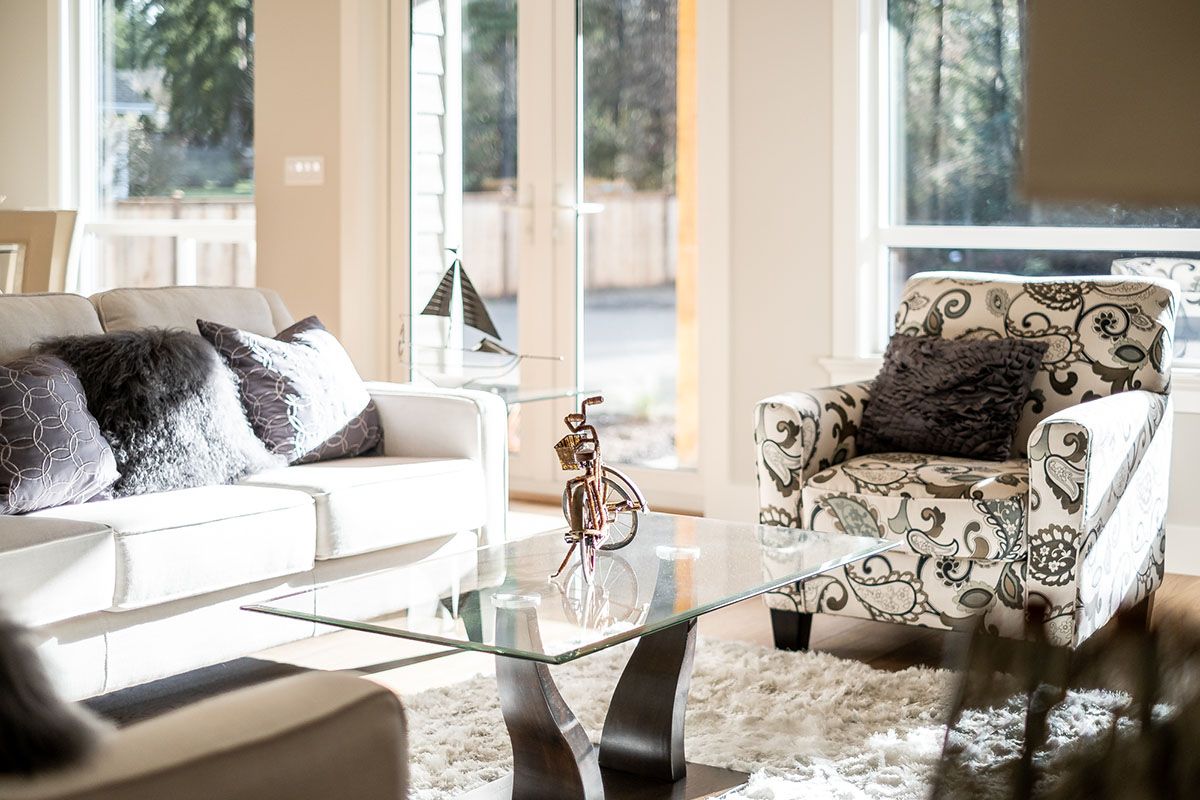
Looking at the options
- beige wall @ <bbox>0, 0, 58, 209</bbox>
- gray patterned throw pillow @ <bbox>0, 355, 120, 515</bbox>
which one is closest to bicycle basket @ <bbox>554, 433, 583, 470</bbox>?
gray patterned throw pillow @ <bbox>0, 355, 120, 515</bbox>

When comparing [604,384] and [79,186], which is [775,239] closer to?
[604,384]

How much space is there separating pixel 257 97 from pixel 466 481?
3038 mm

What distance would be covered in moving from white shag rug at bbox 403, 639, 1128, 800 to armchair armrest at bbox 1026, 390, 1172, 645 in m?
0.36

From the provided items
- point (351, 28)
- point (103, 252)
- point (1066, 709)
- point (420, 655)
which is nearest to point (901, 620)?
point (420, 655)

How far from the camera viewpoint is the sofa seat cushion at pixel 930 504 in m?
3.09

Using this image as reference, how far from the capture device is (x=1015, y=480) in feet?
10.4

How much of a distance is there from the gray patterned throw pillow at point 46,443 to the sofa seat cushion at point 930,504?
5.47 ft

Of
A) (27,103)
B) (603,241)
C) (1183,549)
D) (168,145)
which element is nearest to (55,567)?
(603,241)

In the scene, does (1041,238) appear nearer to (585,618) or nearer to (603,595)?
(603,595)

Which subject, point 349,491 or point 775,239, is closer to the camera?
point 349,491

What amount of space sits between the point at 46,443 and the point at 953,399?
7.23ft

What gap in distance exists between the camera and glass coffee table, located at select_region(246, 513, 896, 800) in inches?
85.3

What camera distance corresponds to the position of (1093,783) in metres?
0.26

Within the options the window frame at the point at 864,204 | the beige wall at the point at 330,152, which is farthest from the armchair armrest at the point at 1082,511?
the beige wall at the point at 330,152
